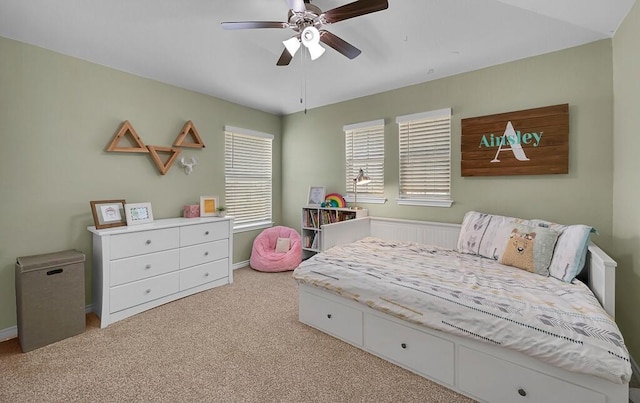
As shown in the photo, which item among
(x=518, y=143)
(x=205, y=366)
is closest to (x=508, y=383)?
(x=205, y=366)

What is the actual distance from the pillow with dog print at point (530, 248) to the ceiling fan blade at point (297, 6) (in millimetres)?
2445

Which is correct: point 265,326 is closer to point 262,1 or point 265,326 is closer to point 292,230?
point 292,230

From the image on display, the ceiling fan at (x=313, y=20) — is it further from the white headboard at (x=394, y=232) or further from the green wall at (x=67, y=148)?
the green wall at (x=67, y=148)

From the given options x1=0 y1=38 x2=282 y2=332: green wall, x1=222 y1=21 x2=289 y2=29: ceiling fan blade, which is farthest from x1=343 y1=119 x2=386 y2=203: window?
x1=0 y1=38 x2=282 y2=332: green wall

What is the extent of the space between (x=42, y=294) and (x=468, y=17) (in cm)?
394

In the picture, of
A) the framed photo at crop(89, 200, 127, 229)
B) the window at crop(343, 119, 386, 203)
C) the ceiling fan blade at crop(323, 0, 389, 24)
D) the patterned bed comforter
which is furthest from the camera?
the window at crop(343, 119, 386, 203)

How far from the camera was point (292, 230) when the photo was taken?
4.26 meters

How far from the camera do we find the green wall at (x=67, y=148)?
225 centimetres

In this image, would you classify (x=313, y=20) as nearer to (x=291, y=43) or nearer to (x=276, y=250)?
(x=291, y=43)

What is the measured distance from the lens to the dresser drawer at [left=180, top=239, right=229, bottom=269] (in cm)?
301

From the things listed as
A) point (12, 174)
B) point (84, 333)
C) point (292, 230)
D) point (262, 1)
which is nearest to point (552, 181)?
point (262, 1)

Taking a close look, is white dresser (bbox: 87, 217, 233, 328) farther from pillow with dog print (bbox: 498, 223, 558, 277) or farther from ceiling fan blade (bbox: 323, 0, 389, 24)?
pillow with dog print (bbox: 498, 223, 558, 277)

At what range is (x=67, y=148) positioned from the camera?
8.33ft

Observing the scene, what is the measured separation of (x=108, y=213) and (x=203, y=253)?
103cm
